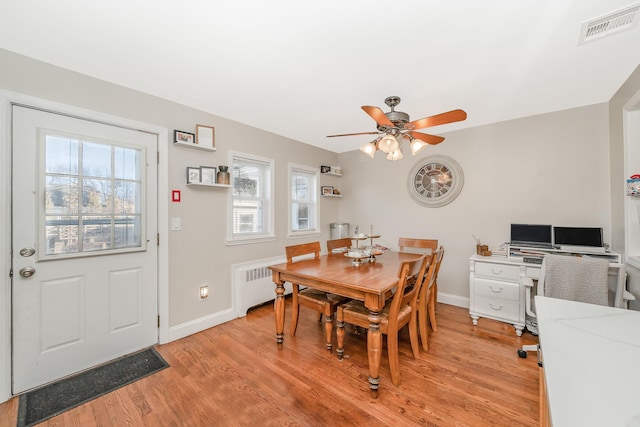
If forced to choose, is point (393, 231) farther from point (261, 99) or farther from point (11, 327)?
point (11, 327)

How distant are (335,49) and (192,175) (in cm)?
188

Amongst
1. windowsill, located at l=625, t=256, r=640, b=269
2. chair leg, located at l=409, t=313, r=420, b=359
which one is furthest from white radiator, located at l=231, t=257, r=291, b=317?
windowsill, located at l=625, t=256, r=640, b=269

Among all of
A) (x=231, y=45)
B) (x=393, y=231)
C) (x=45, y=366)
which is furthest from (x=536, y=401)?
(x=45, y=366)

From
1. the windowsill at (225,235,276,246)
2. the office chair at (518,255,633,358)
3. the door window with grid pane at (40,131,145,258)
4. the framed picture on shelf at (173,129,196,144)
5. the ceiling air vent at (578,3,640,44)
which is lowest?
the office chair at (518,255,633,358)

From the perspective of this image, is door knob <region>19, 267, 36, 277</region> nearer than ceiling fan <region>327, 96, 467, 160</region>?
Yes

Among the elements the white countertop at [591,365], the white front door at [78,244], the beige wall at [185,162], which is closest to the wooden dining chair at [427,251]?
the white countertop at [591,365]

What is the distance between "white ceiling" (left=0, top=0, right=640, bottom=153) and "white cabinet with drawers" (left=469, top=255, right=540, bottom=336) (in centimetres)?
172

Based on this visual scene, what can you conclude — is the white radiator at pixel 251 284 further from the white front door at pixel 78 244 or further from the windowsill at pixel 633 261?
the windowsill at pixel 633 261

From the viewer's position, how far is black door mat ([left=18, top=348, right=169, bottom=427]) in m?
1.72

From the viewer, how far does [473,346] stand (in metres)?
2.47

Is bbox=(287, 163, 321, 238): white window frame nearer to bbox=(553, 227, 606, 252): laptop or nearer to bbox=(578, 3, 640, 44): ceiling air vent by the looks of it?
bbox=(553, 227, 606, 252): laptop

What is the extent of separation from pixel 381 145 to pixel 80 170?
2492mm

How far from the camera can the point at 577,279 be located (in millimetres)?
2160

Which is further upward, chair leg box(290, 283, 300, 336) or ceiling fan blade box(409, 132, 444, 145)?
ceiling fan blade box(409, 132, 444, 145)
